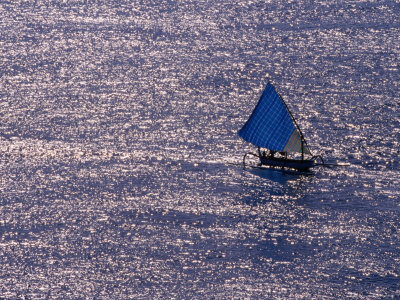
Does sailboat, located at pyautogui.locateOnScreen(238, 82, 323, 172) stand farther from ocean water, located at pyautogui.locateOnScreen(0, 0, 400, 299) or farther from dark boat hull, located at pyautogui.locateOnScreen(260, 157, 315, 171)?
ocean water, located at pyautogui.locateOnScreen(0, 0, 400, 299)

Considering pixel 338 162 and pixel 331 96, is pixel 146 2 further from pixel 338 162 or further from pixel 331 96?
pixel 338 162

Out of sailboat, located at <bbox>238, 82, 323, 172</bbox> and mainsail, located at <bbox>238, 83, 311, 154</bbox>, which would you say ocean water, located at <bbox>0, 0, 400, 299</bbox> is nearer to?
sailboat, located at <bbox>238, 82, 323, 172</bbox>

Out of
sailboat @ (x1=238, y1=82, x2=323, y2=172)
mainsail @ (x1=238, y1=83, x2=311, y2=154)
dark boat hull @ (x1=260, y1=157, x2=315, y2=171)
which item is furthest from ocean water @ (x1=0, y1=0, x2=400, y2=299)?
mainsail @ (x1=238, y1=83, x2=311, y2=154)

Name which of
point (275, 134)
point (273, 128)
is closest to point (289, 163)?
point (275, 134)

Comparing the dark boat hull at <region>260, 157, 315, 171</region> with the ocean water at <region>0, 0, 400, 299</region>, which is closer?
the ocean water at <region>0, 0, 400, 299</region>

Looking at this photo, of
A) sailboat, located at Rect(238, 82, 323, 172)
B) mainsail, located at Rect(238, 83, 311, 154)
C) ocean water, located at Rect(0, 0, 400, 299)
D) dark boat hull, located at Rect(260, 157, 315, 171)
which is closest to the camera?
ocean water, located at Rect(0, 0, 400, 299)

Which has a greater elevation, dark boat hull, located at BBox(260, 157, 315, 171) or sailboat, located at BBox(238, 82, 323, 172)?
sailboat, located at BBox(238, 82, 323, 172)

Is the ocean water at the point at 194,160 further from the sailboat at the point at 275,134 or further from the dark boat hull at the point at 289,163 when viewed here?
the sailboat at the point at 275,134

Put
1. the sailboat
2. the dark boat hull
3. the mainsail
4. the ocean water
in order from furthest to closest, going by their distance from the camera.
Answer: the mainsail → the sailboat → the dark boat hull → the ocean water
